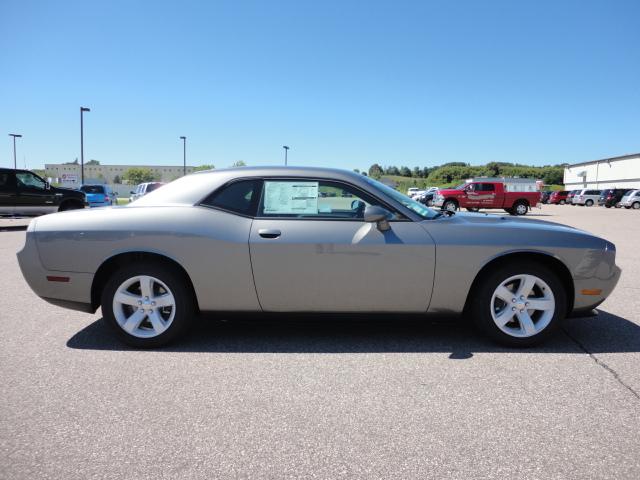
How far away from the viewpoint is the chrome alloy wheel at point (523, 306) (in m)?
3.58

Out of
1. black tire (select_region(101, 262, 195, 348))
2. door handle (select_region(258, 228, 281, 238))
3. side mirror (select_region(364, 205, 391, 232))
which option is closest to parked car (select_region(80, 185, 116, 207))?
black tire (select_region(101, 262, 195, 348))

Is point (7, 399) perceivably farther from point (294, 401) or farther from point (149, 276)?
point (294, 401)

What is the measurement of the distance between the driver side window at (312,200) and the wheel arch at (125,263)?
2.63 feet

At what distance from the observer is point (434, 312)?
11.8 ft

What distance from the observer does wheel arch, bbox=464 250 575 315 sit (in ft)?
11.8

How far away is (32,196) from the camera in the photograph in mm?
14344

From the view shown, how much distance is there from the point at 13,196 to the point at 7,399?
13.9 m

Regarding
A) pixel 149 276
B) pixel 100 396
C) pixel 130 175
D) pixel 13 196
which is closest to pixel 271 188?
pixel 149 276

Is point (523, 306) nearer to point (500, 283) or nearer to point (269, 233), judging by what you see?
point (500, 283)

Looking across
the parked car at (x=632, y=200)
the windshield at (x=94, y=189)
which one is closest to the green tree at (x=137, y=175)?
the windshield at (x=94, y=189)

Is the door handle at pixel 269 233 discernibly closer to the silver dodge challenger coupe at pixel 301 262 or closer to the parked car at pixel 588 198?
the silver dodge challenger coupe at pixel 301 262

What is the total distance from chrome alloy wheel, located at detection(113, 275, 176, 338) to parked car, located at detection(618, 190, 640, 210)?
4347 cm

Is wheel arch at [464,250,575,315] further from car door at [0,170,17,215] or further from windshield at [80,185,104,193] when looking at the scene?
windshield at [80,185,104,193]

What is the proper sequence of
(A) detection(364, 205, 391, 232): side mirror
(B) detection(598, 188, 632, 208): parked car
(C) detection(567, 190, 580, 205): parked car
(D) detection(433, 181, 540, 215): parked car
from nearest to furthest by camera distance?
(A) detection(364, 205, 391, 232): side mirror → (D) detection(433, 181, 540, 215): parked car → (B) detection(598, 188, 632, 208): parked car → (C) detection(567, 190, 580, 205): parked car
